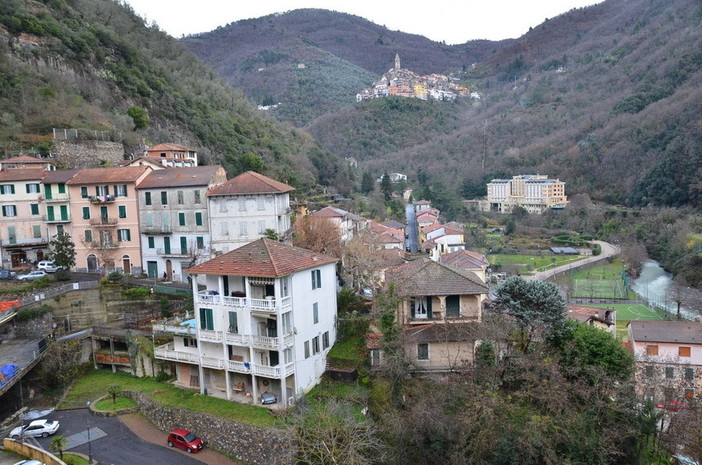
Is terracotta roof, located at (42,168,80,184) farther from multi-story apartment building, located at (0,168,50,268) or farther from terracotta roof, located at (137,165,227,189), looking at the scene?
terracotta roof, located at (137,165,227,189)

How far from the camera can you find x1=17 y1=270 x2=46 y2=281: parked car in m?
36.9

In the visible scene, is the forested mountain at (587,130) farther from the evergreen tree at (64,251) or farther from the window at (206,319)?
the evergreen tree at (64,251)

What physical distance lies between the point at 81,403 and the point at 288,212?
59.8ft

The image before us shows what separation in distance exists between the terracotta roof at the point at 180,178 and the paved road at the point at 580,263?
45545 millimetres

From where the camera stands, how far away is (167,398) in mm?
28234

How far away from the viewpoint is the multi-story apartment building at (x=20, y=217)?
39250 millimetres

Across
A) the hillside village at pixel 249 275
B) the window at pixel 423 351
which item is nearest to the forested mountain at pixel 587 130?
the hillside village at pixel 249 275

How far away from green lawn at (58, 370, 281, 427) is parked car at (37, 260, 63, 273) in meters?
8.91

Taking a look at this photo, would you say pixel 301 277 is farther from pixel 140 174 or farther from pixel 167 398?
pixel 140 174

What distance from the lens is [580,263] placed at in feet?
265

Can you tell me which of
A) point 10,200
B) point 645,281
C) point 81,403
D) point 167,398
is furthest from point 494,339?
point 645,281

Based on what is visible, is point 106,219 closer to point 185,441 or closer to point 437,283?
point 185,441

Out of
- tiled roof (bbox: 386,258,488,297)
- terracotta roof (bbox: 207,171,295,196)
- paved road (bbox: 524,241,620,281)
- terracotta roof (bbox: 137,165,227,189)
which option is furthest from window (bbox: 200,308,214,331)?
paved road (bbox: 524,241,620,281)

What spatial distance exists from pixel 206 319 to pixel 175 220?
13.4 m
